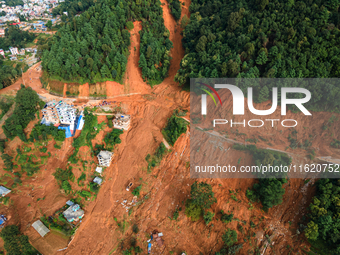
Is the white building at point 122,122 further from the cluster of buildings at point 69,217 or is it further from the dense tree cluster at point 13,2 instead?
the dense tree cluster at point 13,2

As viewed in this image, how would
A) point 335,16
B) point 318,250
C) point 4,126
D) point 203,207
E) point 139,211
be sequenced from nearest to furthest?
1. point 318,250
2. point 203,207
3. point 139,211
4. point 335,16
5. point 4,126

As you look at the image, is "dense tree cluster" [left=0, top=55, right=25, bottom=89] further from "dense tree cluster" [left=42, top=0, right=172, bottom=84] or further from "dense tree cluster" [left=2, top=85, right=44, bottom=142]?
"dense tree cluster" [left=2, top=85, right=44, bottom=142]

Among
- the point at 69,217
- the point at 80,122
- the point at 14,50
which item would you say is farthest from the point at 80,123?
the point at 14,50

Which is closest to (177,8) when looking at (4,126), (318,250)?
(4,126)

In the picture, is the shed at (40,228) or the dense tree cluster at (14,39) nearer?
the shed at (40,228)

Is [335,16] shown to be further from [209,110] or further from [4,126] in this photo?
[4,126]

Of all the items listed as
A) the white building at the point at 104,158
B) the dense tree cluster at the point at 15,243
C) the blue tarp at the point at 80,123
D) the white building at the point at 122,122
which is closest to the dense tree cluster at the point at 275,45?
the white building at the point at 122,122

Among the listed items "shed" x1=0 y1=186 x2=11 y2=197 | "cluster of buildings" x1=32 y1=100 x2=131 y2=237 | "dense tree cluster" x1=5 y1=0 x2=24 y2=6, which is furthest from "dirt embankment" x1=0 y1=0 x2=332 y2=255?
"dense tree cluster" x1=5 y1=0 x2=24 y2=6
